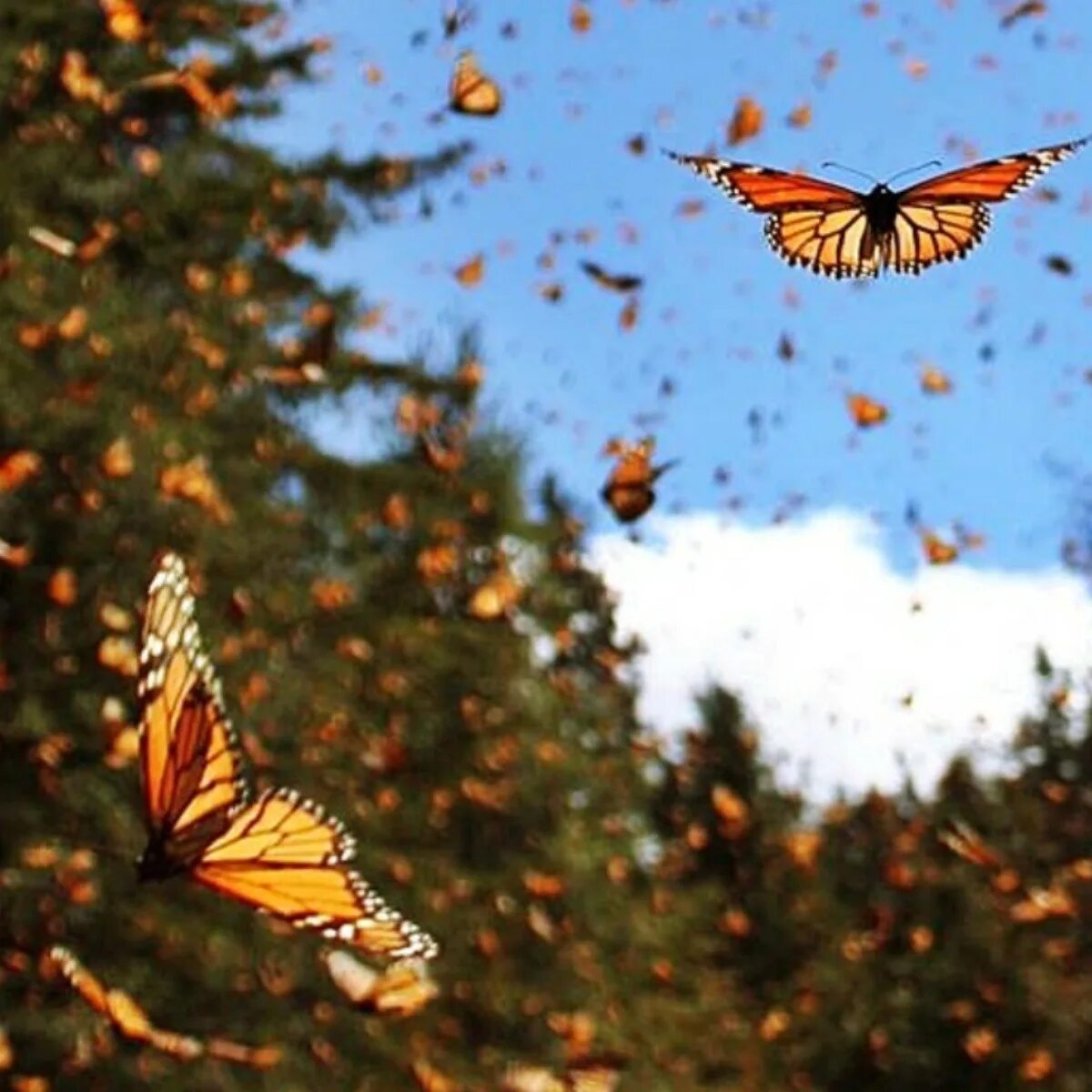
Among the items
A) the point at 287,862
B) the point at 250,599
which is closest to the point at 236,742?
the point at 287,862

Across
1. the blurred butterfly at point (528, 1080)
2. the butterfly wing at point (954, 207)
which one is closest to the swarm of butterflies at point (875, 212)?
the butterfly wing at point (954, 207)

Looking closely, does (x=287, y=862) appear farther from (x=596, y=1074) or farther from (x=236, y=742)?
(x=596, y=1074)

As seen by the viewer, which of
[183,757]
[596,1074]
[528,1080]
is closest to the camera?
[183,757]

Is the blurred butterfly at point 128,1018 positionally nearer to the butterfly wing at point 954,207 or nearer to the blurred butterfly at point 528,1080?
the blurred butterfly at point 528,1080

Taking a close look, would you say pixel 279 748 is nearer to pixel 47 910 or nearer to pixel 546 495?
pixel 47 910

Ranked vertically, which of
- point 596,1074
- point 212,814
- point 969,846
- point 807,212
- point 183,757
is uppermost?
point 969,846

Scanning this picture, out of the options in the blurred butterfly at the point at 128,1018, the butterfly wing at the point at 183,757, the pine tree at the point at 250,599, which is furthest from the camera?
the pine tree at the point at 250,599

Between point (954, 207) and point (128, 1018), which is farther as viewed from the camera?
point (128, 1018)

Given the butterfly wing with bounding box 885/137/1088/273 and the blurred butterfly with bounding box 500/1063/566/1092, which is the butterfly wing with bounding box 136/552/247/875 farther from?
the blurred butterfly with bounding box 500/1063/566/1092
